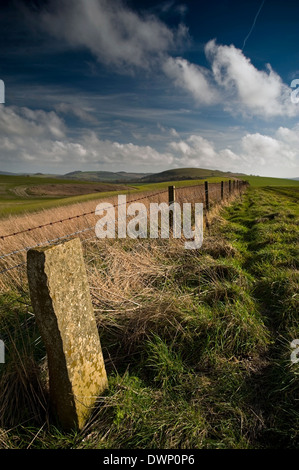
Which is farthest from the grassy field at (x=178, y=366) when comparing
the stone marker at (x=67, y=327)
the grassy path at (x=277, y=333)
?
the stone marker at (x=67, y=327)

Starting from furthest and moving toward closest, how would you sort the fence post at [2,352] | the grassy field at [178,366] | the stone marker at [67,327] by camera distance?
the fence post at [2,352], the grassy field at [178,366], the stone marker at [67,327]

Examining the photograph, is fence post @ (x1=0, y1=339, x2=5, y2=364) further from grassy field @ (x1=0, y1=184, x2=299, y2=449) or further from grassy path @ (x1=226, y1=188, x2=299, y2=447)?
grassy path @ (x1=226, y1=188, x2=299, y2=447)

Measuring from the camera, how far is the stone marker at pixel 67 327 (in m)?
1.79

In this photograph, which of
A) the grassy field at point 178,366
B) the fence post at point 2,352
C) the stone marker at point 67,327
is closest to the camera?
the stone marker at point 67,327

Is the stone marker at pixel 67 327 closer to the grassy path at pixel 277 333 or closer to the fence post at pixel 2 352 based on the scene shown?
the fence post at pixel 2 352

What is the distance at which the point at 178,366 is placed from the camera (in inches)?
103

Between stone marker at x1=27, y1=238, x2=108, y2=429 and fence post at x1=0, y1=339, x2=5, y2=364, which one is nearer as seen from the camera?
stone marker at x1=27, y1=238, x2=108, y2=429

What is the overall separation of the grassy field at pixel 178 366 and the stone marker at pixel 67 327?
0.21 meters

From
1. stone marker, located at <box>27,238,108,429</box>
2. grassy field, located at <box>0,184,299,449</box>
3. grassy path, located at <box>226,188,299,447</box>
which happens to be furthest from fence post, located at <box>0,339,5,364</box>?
grassy path, located at <box>226,188,299,447</box>

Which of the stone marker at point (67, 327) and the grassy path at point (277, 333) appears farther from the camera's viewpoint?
the grassy path at point (277, 333)

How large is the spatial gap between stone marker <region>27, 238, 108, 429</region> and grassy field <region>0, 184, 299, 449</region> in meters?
0.21

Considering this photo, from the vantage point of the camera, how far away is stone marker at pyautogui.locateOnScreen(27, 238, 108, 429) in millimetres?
1786

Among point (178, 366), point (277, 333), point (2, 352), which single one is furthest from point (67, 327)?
point (277, 333)

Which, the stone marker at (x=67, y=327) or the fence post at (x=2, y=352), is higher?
the stone marker at (x=67, y=327)
